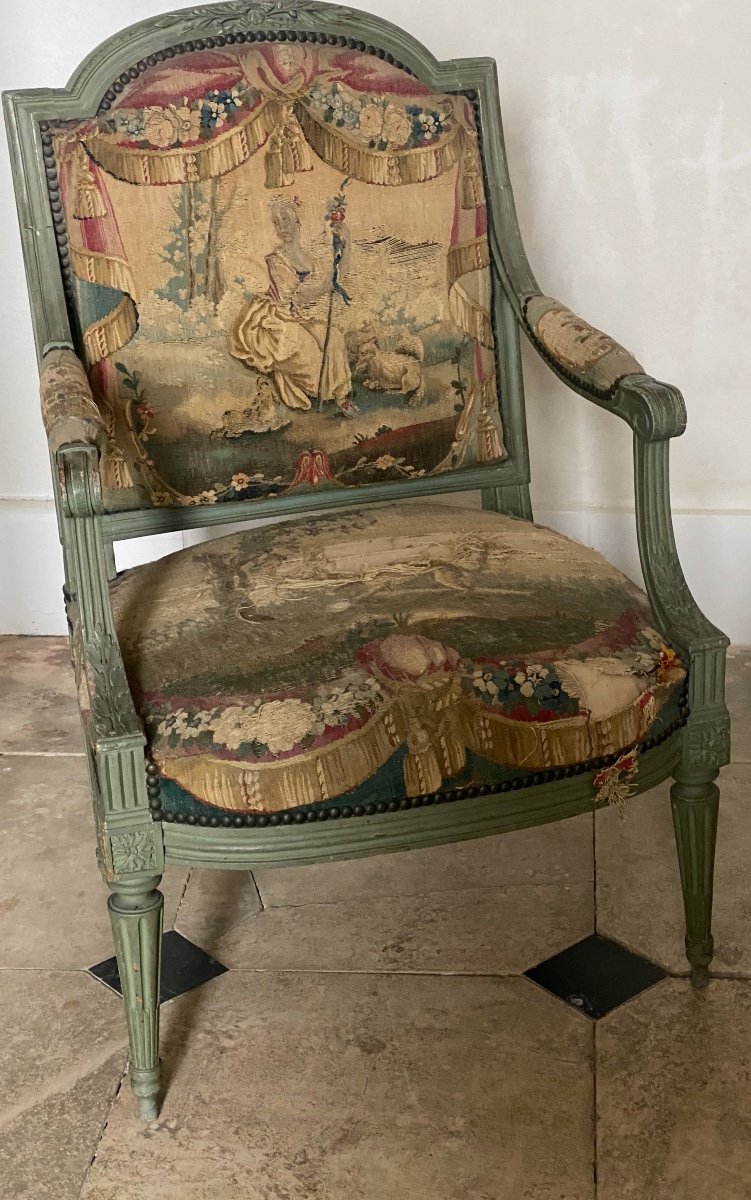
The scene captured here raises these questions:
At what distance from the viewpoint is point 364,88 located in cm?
164

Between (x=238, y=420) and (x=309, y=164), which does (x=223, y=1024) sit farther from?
(x=309, y=164)

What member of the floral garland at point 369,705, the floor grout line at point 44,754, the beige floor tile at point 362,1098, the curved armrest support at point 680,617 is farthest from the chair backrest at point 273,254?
the floor grout line at point 44,754

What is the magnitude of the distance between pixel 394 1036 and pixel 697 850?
0.42 metres

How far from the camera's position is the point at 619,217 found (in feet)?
7.62

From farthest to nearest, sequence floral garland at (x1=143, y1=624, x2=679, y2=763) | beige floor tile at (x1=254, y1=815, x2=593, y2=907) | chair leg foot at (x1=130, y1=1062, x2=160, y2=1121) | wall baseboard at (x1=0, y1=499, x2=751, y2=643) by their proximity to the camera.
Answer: wall baseboard at (x1=0, y1=499, x2=751, y2=643) < beige floor tile at (x1=254, y1=815, x2=593, y2=907) < chair leg foot at (x1=130, y1=1062, x2=160, y2=1121) < floral garland at (x1=143, y1=624, x2=679, y2=763)

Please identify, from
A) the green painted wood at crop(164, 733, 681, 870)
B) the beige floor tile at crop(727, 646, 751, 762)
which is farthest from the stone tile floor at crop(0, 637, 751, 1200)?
the green painted wood at crop(164, 733, 681, 870)

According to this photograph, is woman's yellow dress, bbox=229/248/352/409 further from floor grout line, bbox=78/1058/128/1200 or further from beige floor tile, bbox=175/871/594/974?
floor grout line, bbox=78/1058/128/1200

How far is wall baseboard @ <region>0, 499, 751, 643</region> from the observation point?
248 cm

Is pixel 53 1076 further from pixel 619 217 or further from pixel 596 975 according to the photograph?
pixel 619 217

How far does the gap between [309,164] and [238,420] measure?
0.34 meters

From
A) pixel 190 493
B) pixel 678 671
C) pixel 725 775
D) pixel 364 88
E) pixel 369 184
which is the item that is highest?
pixel 364 88

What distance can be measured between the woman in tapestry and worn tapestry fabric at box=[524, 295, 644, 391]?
0.25m

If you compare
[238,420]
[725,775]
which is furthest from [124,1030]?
[725,775]

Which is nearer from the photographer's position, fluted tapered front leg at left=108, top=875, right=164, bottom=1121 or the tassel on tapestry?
fluted tapered front leg at left=108, top=875, right=164, bottom=1121
